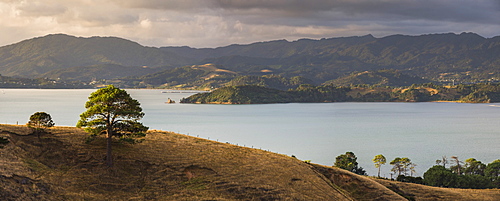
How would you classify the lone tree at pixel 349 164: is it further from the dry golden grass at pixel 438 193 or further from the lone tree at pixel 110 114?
the lone tree at pixel 110 114

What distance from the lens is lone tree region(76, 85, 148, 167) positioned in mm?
52875

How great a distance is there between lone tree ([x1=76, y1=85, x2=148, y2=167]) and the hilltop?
2.52 metres

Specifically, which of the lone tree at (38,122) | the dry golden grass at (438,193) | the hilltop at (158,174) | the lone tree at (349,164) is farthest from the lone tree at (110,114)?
the lone tree at (349,164)

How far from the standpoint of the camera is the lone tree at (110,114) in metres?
52.9

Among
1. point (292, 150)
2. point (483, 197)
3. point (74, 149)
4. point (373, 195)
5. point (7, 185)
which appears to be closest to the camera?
point (7, 185)

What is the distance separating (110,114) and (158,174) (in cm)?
960

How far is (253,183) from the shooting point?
5312 cm

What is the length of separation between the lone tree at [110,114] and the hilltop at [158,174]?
2.52 m

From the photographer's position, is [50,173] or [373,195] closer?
[50,173]

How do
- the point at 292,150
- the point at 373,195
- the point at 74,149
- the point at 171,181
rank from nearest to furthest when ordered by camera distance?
the point at 171,181 → the point at 74,149 → the point at 373,195 → the point at 292,150

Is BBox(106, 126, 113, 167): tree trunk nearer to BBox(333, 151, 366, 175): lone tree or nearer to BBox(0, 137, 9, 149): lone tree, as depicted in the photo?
BBox(0, 137, 9, 149): lone tree

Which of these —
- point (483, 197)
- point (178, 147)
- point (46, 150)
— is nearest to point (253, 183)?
point (178, 147)

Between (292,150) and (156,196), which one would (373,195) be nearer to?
(156,196)

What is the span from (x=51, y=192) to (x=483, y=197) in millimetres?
62350
